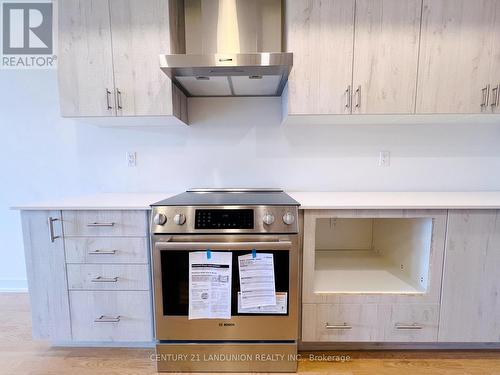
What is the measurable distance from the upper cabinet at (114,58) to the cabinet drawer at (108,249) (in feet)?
2.50

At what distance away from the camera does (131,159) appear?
1.88 metres

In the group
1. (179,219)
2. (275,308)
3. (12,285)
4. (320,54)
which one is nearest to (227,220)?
(179,219)

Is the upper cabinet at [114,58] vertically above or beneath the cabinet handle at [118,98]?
above

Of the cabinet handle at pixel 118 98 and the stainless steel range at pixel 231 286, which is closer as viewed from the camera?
the stainless steel range at pixel 231 286

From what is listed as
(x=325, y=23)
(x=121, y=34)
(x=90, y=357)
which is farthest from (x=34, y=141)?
(x=325, y=23)

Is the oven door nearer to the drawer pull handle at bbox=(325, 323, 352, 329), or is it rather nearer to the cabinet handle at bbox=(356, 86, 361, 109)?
the drawer pull handle at bbox=(325, 323, 352, 329)

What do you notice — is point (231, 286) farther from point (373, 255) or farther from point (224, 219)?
point (373, 255)

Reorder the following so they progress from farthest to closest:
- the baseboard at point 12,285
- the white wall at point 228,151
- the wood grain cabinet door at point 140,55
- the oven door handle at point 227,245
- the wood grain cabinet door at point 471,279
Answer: the baseboard at point 12,285 → the white wall at point 228,151 → the wood grain cabinet door at point 140,55 → the wood grain cabinet door at point 471,279 → the oven door handle at point 227,245

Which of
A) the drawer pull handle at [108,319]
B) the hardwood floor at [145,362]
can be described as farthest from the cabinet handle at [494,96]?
the drawer pull handle at [108,319]

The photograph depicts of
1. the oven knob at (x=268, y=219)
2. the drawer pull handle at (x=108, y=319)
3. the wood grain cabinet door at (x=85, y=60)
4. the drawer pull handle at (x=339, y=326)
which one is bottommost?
the drawer pull handle at (x=339, y=326)

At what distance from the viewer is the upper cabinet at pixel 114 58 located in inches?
55.4

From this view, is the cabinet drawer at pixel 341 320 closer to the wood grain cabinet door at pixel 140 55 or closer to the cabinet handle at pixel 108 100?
the wood grain cabinet door at pixel 140 55

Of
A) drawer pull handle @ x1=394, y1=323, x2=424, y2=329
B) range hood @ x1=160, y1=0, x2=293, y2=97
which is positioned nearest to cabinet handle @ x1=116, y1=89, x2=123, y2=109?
range hood @ x1=160, y1=0, x2=293, y2=97

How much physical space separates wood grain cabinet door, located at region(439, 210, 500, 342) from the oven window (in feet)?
2.97
